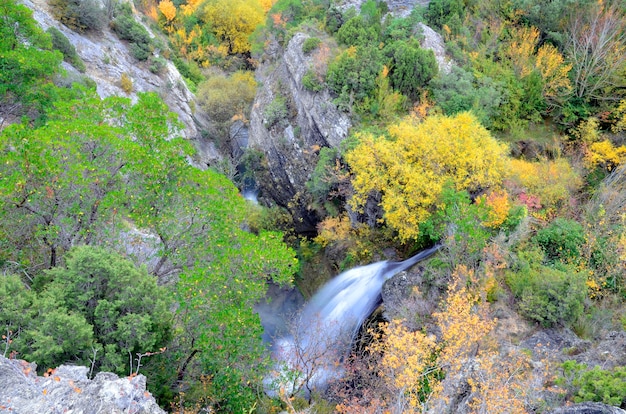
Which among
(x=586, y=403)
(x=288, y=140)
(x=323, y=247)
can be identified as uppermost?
(x=586, y=403)

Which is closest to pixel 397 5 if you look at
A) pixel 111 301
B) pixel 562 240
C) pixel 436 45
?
pixel 436 45

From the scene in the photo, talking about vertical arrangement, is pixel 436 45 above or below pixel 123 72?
above

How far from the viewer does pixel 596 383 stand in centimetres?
1010

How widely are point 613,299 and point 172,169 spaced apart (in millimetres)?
17344

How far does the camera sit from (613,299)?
48.8 ft

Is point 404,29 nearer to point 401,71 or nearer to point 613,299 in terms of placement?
point 401,71

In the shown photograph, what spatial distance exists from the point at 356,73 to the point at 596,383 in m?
19.4

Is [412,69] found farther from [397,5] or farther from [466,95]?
[397,5]

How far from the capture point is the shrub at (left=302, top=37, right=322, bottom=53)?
90.8 ft

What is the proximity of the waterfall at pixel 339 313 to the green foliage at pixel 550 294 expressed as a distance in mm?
4890

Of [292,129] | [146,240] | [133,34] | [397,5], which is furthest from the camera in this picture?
[133,34]

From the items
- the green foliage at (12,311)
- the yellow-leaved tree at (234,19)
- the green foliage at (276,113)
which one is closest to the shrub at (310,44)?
the green foliage at (276,113)

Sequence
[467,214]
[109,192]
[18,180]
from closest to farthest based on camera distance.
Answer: [18,180], [109,192], [467,214]

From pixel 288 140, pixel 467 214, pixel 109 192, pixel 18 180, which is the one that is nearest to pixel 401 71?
pixel 288 140
